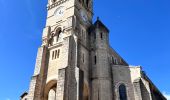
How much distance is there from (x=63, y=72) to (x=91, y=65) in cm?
652

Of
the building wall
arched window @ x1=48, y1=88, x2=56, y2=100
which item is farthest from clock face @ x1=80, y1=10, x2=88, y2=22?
arched window @ x1=48, y1=88, x2=56, y2=100

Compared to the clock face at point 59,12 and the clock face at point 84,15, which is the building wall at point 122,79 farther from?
the clock face at point 59,12

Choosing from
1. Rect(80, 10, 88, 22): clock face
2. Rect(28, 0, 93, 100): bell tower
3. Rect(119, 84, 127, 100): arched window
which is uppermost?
Rect(80, 10, 88, 22): clock face

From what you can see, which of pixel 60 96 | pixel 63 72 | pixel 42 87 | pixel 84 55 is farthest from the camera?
pixel 84 55

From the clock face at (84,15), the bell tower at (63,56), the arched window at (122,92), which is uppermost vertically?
the clock face at (84,15)

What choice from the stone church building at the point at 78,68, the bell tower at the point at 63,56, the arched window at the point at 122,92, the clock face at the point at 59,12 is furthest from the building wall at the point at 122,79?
the clock face at the point at 59,12

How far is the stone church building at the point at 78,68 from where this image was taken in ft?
81.8

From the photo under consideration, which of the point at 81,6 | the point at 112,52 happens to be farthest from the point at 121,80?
the point at 81,6

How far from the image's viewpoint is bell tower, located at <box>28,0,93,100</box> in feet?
78.9

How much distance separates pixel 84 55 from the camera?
29.4 meters

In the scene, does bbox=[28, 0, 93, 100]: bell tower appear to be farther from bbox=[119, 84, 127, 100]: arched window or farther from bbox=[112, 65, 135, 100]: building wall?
bbox=[119, 84, 127, 100]: arched window

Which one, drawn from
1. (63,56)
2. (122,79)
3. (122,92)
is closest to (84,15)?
(63,56)

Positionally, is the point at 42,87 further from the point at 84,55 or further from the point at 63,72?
the point at 84,55

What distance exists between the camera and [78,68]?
25062mm
